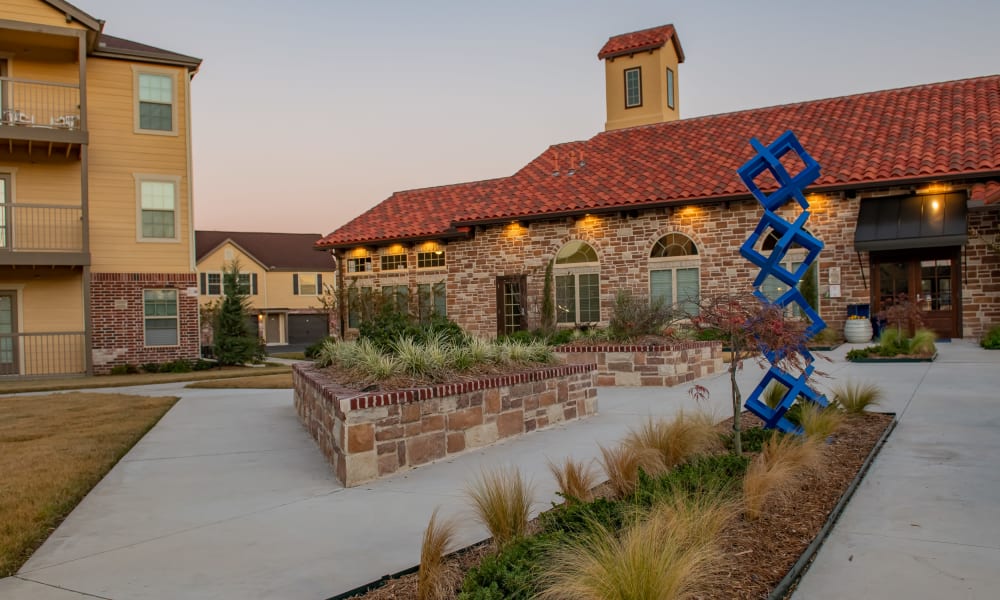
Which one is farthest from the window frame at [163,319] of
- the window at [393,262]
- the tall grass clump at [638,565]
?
the tall grass clump at [638,565]

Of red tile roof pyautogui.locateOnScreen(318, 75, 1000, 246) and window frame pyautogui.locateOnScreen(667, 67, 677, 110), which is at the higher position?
window frame pyautogui.locateOnScreen(667, 67, 677, 110)

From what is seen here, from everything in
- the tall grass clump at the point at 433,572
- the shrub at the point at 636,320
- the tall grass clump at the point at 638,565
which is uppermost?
the shrub at the point at 636,320

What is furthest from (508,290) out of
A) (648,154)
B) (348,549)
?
(348,549)

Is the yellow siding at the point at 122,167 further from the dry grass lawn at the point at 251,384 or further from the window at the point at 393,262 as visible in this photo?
the window at the point at 393,262

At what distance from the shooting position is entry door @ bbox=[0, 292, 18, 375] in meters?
19.9

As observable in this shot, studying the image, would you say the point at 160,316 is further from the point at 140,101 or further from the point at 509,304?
the point at 509,304

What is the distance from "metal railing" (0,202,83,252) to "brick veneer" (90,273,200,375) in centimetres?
119

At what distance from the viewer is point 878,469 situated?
237 inches

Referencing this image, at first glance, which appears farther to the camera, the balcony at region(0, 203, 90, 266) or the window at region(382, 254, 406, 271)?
the window at region(382, 254, 406, 271)

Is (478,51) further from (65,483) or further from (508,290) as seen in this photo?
(65,483)

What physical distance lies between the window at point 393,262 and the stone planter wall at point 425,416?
17558mm

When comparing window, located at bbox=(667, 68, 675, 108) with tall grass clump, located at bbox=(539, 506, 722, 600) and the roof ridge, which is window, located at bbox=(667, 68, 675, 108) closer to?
the roof ridge

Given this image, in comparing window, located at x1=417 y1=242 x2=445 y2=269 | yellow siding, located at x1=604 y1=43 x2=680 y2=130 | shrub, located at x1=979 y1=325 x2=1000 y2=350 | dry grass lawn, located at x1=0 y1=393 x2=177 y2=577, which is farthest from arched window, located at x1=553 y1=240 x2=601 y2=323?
dry grass lawn, located at x1=0 y1=393 x2=177 y2=577

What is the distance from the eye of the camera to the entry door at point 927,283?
18.5m
